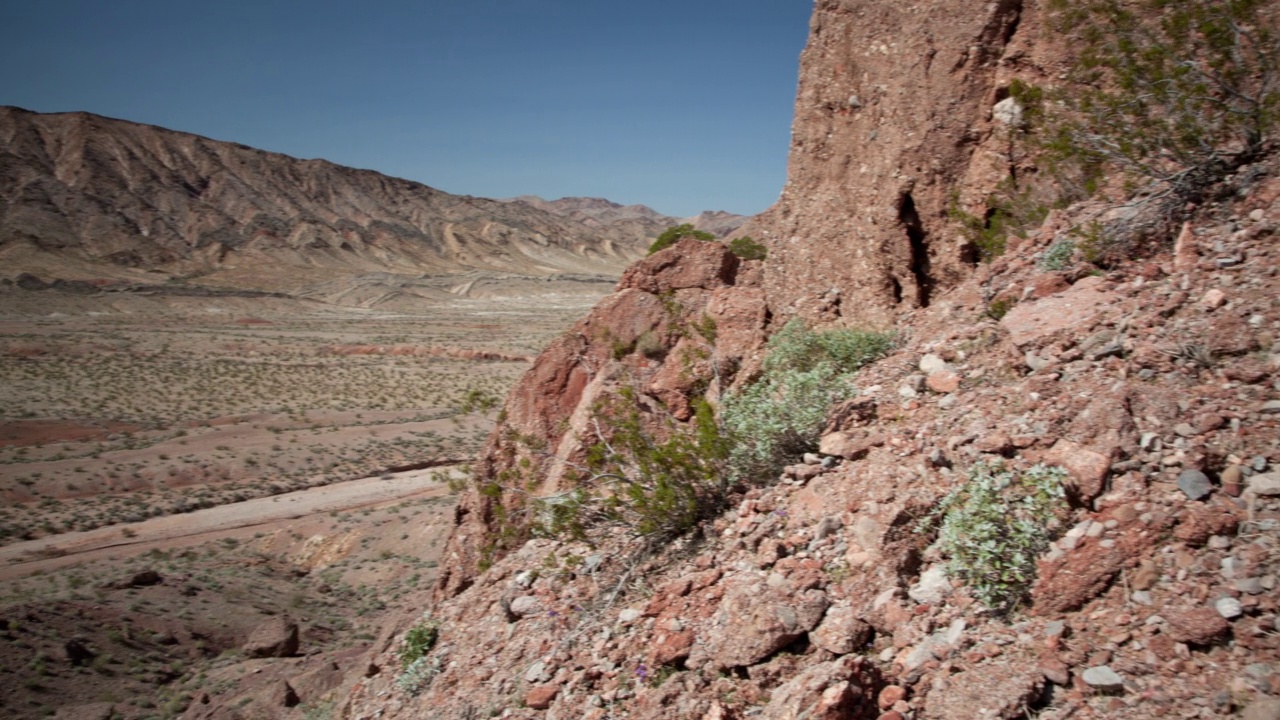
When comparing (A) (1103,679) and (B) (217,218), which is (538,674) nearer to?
(A) (1103,679)

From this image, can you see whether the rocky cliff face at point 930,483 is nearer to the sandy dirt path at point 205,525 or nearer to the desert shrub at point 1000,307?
the desert shrub at point 1000,307

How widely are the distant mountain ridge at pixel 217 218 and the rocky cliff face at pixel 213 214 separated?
0.17 metres

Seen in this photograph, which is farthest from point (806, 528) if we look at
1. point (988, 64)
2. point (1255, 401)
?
point (988, 64)

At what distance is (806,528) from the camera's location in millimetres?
4539

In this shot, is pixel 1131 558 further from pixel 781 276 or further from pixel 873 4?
pixel 873 4

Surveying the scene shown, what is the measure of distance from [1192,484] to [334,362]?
48972mm

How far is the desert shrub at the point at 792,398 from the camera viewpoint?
5434mm

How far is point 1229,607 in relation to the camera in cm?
289

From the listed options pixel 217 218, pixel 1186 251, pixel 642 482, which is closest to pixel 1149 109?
pixel 1186 251

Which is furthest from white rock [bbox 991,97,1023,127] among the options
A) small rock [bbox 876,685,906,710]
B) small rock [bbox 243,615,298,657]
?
small rock [bbox 243,615,298,657]

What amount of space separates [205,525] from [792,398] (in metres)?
20.5

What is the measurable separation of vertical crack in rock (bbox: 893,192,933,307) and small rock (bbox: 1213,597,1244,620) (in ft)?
12.6

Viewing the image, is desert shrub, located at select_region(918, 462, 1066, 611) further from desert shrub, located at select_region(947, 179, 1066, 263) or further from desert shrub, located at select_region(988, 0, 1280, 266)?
desert shrub, located at select_region(947, 179, 1066, 263)

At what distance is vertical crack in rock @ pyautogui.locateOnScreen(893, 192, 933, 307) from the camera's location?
6562 mm
